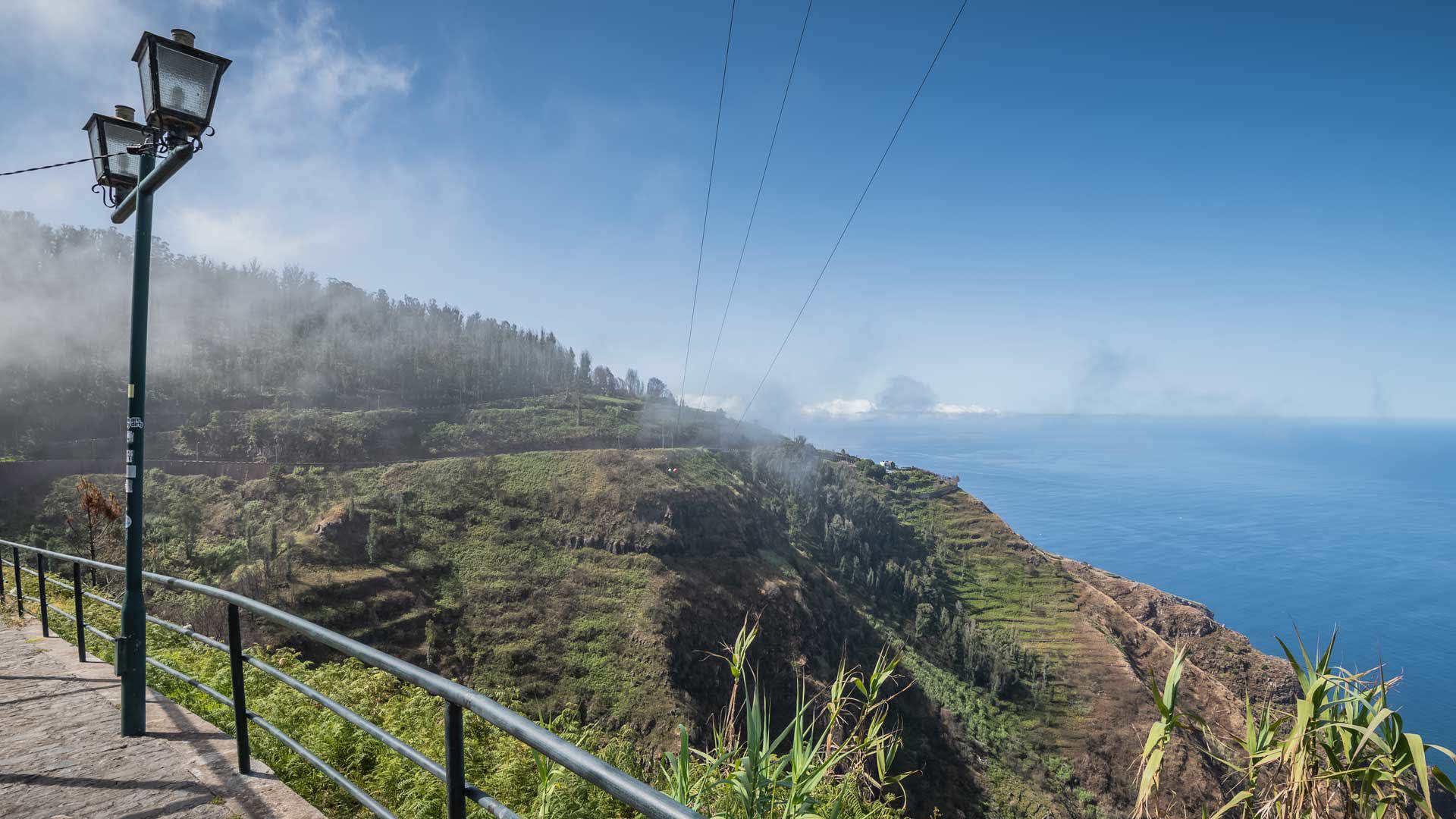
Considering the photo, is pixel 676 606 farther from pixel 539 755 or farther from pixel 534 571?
pixel 539 755

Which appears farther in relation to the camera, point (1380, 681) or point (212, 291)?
point (212, 291)

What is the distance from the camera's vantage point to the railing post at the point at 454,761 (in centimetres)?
186

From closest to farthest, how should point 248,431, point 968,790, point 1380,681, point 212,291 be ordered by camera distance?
point 1380,681 → point 968,790 → point 248,431 → point 212,291

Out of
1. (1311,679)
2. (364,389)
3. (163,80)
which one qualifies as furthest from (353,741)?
(364,389)

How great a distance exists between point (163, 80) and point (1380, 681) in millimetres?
Answer: 7427

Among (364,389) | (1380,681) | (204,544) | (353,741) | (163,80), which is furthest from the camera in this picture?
(364,389)

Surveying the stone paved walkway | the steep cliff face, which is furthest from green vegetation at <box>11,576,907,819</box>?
the steep cliff face

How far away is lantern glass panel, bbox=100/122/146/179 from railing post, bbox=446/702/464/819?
17.3 feet

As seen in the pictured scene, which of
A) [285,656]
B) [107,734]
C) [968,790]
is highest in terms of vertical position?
[107,734]

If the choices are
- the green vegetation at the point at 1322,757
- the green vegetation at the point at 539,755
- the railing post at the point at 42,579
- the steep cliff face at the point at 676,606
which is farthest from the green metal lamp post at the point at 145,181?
the steep cliff face at the point at 676,606

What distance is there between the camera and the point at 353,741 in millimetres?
5188

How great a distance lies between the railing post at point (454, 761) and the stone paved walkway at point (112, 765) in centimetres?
178

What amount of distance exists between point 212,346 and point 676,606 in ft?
256

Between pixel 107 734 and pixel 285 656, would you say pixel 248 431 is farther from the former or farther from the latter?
pixel 107 734
